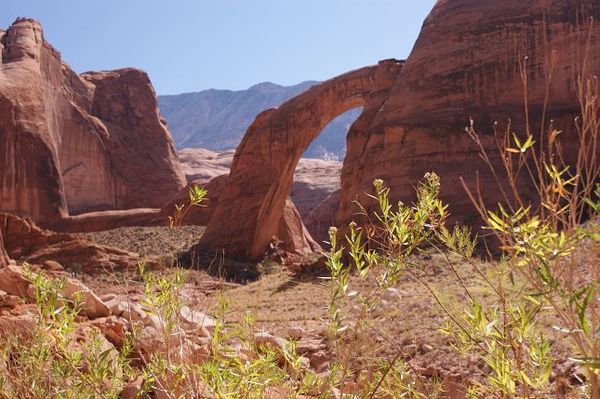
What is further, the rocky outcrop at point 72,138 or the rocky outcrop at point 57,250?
the rocky outcrop at point 72,138

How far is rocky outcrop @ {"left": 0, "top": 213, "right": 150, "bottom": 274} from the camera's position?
14.0 m

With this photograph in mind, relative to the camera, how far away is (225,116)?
398 ft

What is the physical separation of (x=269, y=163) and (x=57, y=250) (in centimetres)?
638

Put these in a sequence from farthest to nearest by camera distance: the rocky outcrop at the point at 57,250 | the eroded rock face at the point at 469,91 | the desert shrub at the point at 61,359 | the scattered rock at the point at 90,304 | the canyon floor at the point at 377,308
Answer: the rocky outcrop at the point at 57,250 → the eroded rock face at the point at 469,91 → the scattered rock at the point at 90,304 → the canyon floor at the point at 377,308 → the desert shrub at the point at 61,359

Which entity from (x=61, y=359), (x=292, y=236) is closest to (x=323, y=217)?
(x=292, y=236)

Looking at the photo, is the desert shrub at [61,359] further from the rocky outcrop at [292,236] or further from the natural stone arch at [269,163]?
the rocky outcrop at [292,236]

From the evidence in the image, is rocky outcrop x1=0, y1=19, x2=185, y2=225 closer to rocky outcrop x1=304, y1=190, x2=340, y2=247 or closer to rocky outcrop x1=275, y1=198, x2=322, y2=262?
rocky outcrop x1=304, y1=190, x2=340, y2=247

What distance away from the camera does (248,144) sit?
59.9 feet

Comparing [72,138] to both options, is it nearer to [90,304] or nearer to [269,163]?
[269,163]

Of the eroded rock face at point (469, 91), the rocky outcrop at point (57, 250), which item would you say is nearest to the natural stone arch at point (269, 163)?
the eroded rock face at point (469, 91)

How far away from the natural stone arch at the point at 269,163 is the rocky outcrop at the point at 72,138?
8.68m

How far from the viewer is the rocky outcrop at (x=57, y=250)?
552 inches

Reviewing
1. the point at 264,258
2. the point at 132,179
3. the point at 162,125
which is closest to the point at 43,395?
the point at 264,258

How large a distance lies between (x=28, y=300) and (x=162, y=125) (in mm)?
30311
